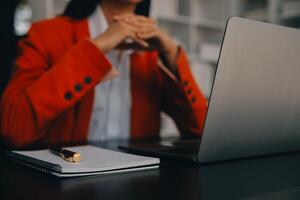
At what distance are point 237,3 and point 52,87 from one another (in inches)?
120

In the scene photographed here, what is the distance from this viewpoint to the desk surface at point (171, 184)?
459mm

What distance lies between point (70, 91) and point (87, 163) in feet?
1.26

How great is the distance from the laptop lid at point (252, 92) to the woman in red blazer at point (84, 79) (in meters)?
0.43

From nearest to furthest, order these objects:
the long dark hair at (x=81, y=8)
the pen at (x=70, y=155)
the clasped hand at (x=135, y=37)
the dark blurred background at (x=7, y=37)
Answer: the pen at (x=70, y=155) → the clasped hand at (x=135, y=37) → the long dark hair at (x=81, y=8) → the dark blurred background at (x=7, y=37)

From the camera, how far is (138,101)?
4.34ft

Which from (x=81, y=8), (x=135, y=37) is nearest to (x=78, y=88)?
(x=135, y=37)

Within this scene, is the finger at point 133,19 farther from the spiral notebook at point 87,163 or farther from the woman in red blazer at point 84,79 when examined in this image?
the spiral notebook at point 87,163

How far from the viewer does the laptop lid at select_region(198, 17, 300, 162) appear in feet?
1.95

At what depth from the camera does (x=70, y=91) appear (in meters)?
0.93

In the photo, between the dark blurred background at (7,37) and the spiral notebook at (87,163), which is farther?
the dark blurred background at (7,37)

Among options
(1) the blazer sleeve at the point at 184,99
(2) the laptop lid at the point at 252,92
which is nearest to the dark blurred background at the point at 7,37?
(1) the blazer sleeve at the point at 184,99

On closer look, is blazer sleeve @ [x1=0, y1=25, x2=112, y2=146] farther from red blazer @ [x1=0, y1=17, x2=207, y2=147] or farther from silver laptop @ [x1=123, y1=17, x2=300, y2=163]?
silver laptop @ [x1=123, y1=17, x2=300, y2=163]

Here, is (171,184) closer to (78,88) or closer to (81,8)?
(78,88)

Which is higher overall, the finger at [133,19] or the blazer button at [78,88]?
the finger at [133,19]
